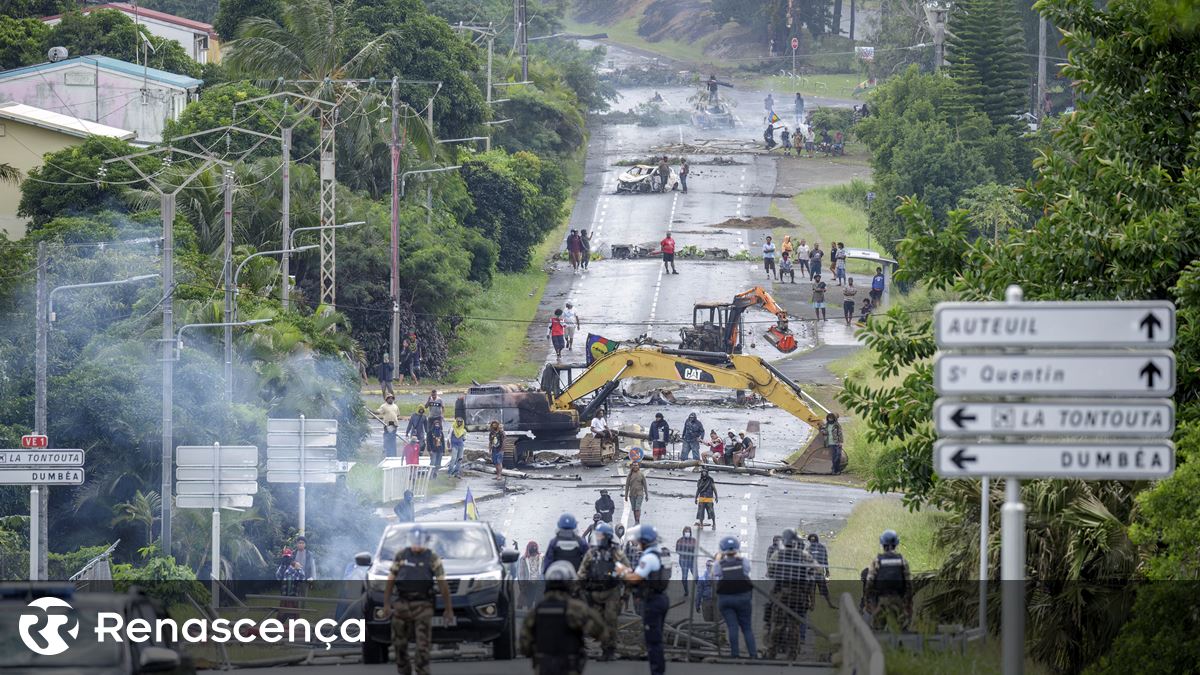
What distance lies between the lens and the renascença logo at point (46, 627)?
13867 mm

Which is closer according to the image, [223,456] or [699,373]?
[223,456]

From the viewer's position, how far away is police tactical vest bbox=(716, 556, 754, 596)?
1939 cm

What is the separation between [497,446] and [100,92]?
41.0m

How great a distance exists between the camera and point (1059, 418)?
36.3 feet

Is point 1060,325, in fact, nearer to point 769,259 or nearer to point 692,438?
point 692,438

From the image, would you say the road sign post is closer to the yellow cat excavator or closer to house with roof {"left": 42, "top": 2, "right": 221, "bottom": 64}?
the yellow cat excavator

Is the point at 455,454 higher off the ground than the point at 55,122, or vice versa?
the point at 55,122

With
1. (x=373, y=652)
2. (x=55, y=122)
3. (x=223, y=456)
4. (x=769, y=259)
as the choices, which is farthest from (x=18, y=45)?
(x=373, y=652)

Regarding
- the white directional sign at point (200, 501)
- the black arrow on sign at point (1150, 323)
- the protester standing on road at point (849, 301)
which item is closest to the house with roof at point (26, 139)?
the protester standing on road at point (849, 301)

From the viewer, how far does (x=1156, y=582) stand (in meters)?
17.8

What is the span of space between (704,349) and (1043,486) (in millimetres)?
33248

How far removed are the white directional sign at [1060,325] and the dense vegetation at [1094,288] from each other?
7071mm

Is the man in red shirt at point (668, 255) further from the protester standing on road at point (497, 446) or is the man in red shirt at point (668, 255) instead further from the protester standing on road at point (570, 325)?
the protester standing on road at point (497, 446)

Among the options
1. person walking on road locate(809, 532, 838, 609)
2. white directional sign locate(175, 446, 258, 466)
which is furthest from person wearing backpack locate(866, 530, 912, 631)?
white directional sign locate(175, 446, 258, 466)
